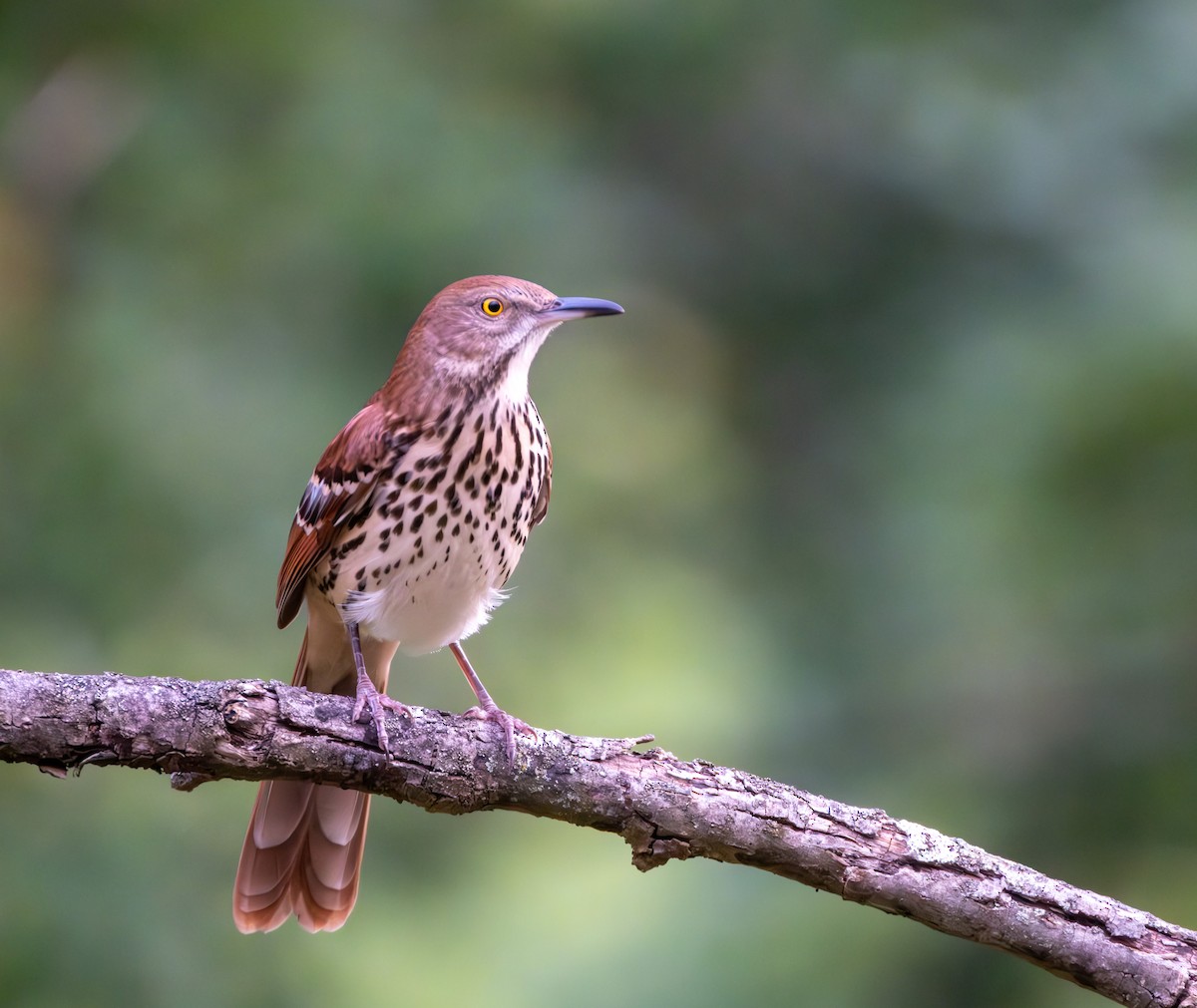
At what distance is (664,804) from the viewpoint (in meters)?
2.91

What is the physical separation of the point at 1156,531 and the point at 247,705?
185 inches

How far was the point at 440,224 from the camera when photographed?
6090mm

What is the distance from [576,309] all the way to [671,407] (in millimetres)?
3423

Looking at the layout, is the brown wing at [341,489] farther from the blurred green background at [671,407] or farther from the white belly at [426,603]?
the blurred green background at [671,407]

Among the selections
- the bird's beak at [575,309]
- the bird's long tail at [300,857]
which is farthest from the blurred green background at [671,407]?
the bird's beak at [575,309]

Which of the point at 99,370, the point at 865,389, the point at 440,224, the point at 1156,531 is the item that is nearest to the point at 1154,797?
the point at 1156,531

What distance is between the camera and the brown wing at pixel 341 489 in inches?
140

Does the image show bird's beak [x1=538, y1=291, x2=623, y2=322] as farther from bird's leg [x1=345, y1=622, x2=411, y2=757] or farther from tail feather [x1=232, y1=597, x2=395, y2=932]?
bird's leg [x1=345, y1=622, x2=411, y2=757]

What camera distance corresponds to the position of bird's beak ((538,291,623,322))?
12.4 feet

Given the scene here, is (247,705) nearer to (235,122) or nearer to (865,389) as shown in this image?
(235,122)

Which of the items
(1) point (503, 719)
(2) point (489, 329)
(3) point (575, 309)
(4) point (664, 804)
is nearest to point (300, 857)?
(1) point (503, 719)

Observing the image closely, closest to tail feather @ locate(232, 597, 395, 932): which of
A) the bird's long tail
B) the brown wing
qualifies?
the bird's long tail

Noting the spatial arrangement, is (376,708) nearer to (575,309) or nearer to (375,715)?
(375,715)

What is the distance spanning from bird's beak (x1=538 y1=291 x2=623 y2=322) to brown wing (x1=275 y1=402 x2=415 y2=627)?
0.51 m
